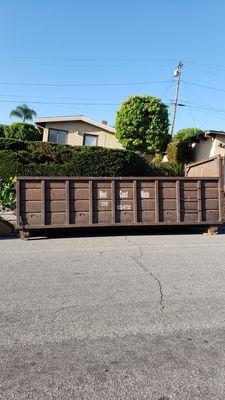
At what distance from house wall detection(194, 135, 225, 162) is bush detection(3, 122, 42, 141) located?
19294 millimetres

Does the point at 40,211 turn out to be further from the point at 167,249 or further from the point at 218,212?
the point at 218,212

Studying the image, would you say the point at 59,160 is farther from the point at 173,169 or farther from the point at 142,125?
the point at 142,125

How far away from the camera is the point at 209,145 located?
28.9 meters

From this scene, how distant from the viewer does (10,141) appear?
74.2 feet

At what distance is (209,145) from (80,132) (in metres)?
11.0

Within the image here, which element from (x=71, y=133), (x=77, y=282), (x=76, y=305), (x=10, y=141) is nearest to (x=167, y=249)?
(x=77, y=282)

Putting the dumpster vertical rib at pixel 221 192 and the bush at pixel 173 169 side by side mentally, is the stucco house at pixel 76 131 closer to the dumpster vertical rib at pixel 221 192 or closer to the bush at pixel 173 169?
the bush at pixel 173 169

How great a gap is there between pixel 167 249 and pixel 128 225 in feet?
9.80

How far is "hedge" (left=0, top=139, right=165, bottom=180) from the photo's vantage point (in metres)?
21.3

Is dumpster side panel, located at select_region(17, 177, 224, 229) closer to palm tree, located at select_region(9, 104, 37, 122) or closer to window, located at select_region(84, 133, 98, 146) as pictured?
window, located at select_region(84, 133, 98, 146)

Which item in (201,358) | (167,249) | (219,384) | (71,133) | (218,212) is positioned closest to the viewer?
(219,384)

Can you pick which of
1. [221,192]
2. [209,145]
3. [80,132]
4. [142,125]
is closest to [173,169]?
[209,145]

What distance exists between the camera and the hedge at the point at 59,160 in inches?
838

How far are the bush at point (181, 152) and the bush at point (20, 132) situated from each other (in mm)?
17804
